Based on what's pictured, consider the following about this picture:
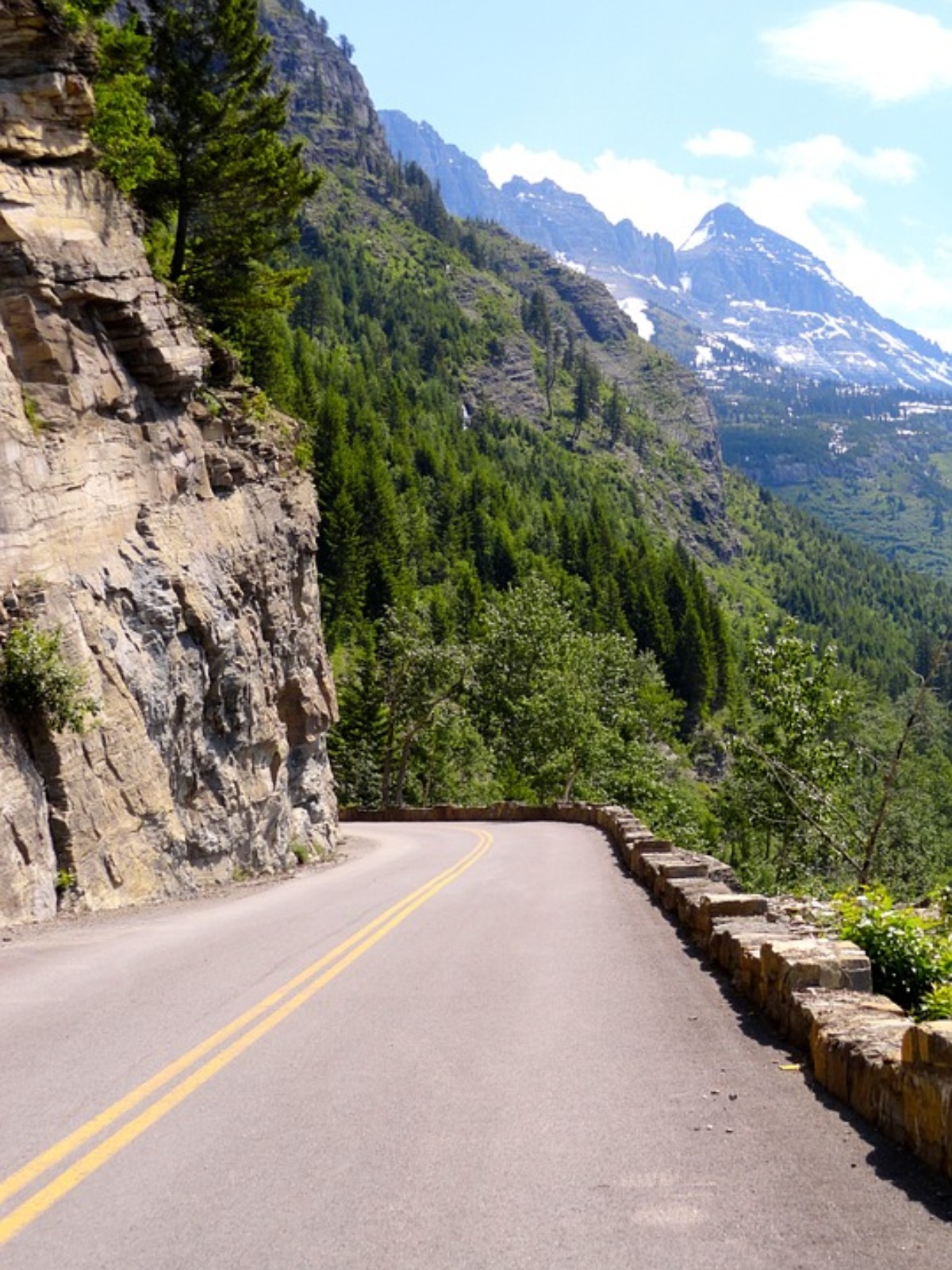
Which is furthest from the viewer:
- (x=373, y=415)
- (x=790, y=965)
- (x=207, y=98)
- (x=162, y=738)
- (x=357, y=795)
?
(x=373, y=415)

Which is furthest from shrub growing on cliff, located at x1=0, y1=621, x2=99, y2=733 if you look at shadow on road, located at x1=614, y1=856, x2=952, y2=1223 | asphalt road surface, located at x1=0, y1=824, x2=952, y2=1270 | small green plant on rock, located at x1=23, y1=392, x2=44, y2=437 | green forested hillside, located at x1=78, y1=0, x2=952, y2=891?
green forested hillside, located at x1=78, y1=0, x2=952, y2=891

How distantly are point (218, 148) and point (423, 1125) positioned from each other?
26.5m

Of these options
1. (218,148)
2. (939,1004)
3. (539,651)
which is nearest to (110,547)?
(218,148)

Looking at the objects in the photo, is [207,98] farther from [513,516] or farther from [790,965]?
[513,516]

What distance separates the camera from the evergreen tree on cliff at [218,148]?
26.8 m

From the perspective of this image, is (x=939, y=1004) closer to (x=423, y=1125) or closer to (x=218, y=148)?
(x=423, y=1125)

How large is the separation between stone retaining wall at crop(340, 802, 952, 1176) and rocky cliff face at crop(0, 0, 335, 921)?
9100 millimetres

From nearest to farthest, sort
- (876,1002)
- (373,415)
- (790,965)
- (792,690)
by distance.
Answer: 1. (876,1002)
2. (790,965)
3. (792,690)
4. (373,415)

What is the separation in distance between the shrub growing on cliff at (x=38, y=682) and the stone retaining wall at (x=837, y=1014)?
9.05 meters

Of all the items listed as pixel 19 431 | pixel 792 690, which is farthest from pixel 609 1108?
pixel 792 690

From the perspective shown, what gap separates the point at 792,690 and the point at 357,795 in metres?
35.3

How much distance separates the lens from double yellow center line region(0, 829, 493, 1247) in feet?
15.1

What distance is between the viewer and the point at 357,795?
6197cm

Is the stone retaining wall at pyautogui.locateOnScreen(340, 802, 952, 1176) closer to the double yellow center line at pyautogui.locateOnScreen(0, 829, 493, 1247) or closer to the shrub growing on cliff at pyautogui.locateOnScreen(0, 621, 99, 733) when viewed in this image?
the double yellow center line at pyautogui.locateOnScreen(0, 829, 493, 1247)
